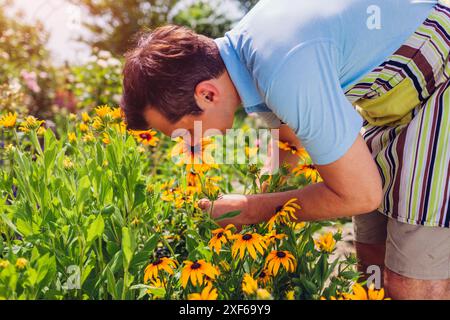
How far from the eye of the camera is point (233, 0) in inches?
201

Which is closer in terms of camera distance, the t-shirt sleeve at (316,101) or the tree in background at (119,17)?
the t-shirt sleeve at (316,101)

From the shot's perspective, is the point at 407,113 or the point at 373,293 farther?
the point at 407,113

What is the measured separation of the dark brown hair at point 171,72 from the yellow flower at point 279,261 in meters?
0.37

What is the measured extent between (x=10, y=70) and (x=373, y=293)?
11.1 feet

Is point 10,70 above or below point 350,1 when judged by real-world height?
below

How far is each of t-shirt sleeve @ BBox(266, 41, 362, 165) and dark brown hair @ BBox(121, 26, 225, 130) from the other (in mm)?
195

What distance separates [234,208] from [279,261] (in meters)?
0.17

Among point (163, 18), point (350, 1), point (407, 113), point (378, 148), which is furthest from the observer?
point (163, 18)

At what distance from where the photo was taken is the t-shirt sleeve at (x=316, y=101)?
1.04 meters

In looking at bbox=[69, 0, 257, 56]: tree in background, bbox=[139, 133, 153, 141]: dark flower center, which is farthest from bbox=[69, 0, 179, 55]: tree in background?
bbox=[139, 133, 153, 141]: dark flower center

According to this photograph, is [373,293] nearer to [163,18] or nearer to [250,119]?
[250,119]

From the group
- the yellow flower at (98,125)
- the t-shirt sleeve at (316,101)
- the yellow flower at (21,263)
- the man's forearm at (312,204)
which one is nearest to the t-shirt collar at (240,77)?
the t-shirt sleeve at (316,101)

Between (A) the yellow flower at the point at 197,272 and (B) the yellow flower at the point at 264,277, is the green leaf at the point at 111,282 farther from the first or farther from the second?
(B) the yellow flower at the point at 264,277
